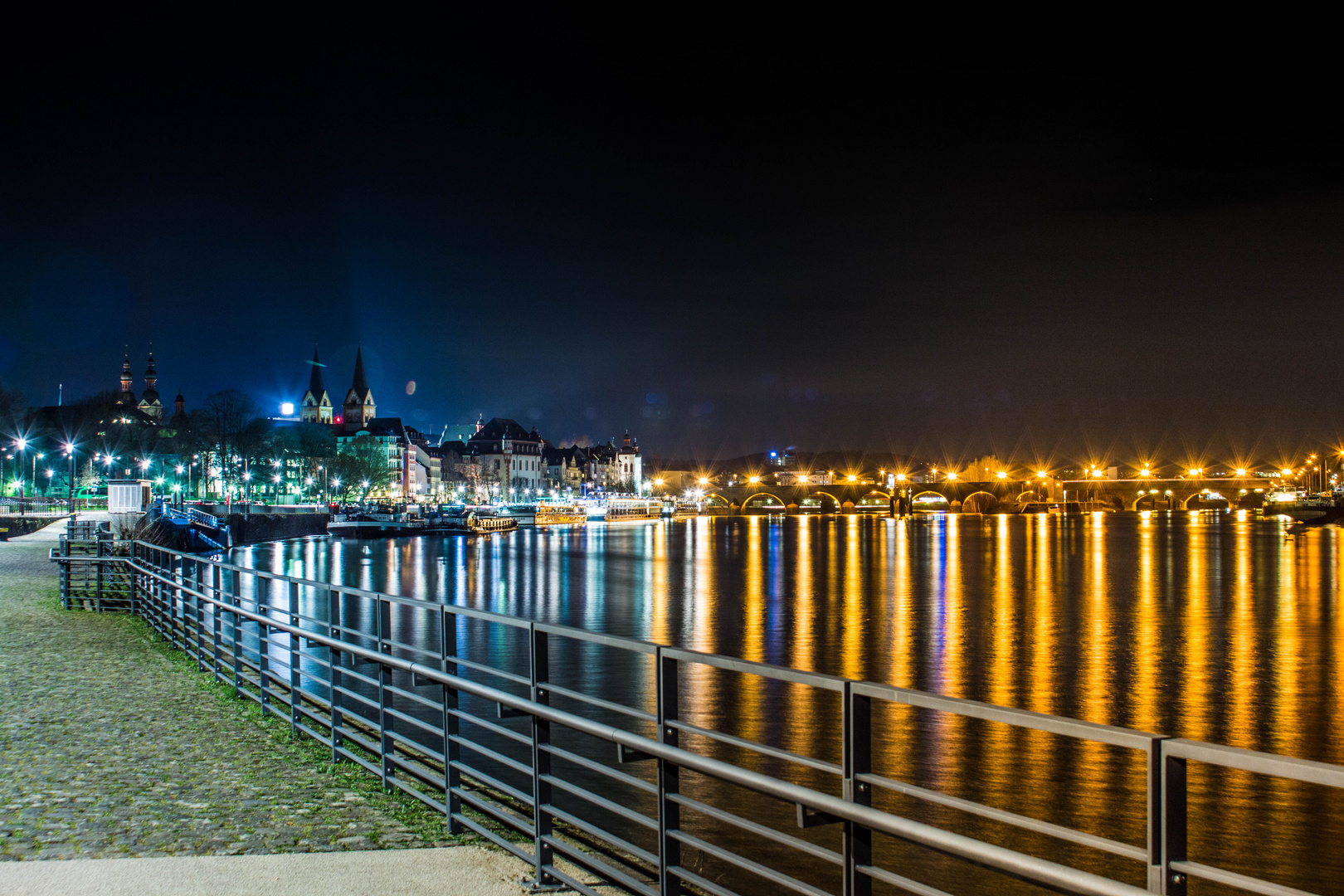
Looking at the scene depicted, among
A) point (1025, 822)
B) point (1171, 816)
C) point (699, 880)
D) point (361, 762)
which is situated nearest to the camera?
point (1171, 816)

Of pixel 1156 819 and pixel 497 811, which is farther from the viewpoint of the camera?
pixel 497 811

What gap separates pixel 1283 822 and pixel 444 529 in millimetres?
110239

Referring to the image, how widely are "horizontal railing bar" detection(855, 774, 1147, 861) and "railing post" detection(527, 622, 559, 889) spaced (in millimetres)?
2349

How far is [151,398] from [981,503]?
485ft

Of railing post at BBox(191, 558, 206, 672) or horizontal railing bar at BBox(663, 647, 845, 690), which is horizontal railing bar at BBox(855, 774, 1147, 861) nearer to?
horizontal railing bar at BBox(663, 647, 845, 690)

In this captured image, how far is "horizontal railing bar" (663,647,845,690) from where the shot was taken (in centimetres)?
470

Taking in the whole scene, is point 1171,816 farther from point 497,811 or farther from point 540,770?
point 497,811

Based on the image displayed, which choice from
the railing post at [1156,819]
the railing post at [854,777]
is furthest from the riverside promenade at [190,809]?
the railing post at [1156,819]

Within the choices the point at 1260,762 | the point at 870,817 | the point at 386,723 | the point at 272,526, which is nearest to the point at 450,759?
the point at 386,723

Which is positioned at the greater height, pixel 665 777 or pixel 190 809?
pixel 665 777

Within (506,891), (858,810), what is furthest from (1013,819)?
(506,891)

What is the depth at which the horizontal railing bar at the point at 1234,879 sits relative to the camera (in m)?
3.14

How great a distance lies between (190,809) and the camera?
7539 millimetres

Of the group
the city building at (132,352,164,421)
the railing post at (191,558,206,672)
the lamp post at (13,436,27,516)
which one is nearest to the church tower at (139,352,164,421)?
the city building at (132,352,164,421)
